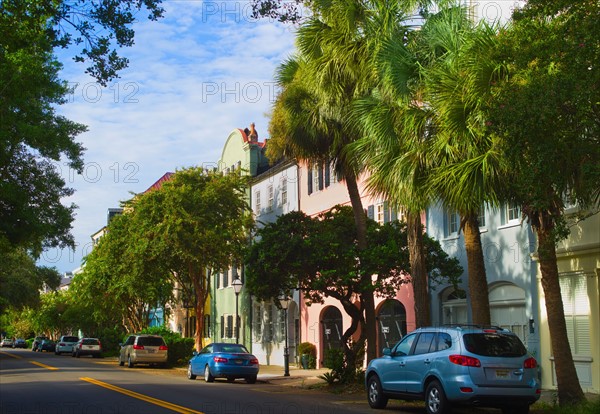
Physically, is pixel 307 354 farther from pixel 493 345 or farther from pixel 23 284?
pixel 23 284

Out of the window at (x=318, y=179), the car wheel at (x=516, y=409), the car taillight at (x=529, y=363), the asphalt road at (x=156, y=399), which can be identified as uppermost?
the window at (x=318, y=179)

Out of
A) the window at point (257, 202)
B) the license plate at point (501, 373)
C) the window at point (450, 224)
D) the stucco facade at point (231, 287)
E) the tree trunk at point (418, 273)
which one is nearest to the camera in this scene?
the license plate at point (501, 373)

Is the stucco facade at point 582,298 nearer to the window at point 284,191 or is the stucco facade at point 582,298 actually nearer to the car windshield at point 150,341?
the window at point 284,191

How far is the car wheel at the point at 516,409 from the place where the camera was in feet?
50.0

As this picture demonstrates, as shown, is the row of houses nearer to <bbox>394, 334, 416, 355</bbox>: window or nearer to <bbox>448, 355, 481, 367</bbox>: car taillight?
<bbox>394, 334, 416, 355</bbox>: window

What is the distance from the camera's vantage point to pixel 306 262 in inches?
953

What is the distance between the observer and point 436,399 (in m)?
15.3

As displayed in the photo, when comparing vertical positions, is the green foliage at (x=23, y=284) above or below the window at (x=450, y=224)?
above

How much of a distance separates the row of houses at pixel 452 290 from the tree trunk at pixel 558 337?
279 centimetres

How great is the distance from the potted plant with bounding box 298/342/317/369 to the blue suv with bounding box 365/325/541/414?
19.9 meters

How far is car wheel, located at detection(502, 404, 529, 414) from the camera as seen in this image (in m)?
15.2

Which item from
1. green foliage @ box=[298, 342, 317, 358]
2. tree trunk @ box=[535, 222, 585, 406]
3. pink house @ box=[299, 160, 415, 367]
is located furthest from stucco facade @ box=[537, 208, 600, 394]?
green foliage @ box=[298, 342, 317, 358]

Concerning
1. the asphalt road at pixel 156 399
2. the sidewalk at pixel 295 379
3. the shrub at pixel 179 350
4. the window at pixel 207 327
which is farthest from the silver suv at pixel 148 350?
the window at pixel 207 327

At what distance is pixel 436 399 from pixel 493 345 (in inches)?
58.9
